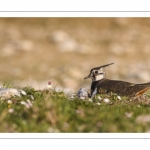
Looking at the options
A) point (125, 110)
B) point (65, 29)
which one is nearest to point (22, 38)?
point (65, 29)

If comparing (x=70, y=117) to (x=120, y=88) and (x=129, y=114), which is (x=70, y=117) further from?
(x=120, y=88)

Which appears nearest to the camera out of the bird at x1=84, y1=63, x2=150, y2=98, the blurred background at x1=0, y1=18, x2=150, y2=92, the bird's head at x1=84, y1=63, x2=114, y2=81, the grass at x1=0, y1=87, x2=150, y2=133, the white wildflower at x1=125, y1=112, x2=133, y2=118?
the grass at x1=0, y1=87, x2=150, y2=133

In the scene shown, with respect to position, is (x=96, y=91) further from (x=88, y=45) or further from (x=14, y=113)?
(x=88, y=45)

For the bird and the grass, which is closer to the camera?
the grass

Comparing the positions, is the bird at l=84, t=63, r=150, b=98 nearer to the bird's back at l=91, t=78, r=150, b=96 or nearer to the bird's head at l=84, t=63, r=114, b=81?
the bird's back at l=91, t=78, r=150, b=96

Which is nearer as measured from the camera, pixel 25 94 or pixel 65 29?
pixel 25 94

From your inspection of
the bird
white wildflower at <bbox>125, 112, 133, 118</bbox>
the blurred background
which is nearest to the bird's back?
the bird
